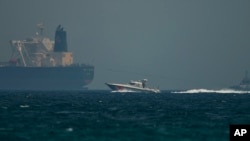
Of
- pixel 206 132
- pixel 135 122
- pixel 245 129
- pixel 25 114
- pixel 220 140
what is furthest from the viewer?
pixel 25 114

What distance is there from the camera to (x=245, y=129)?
50938 mm

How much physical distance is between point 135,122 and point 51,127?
34.3 feet

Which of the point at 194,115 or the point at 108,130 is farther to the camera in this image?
the point at 194,115

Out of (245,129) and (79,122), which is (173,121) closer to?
(79,122)

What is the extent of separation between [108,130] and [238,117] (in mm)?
23621

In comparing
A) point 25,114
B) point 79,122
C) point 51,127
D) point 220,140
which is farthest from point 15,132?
point 25,114

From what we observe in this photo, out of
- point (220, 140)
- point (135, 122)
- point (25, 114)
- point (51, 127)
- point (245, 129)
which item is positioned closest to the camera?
point (245, 129)

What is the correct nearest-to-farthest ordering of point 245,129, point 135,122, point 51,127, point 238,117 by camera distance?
point 245,129, point 51,127, point 135,122, point 238,117

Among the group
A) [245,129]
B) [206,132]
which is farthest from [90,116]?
[245,129]

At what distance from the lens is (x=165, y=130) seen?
248 ft

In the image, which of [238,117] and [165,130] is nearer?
[165,130]

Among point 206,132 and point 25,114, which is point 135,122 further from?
point 25,114

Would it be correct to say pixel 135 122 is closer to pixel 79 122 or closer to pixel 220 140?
pixel 79 122

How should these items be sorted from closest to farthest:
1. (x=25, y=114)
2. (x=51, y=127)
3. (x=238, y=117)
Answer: (x=51, y=127)
(x=238, y=117)
(x=25, y=114)
